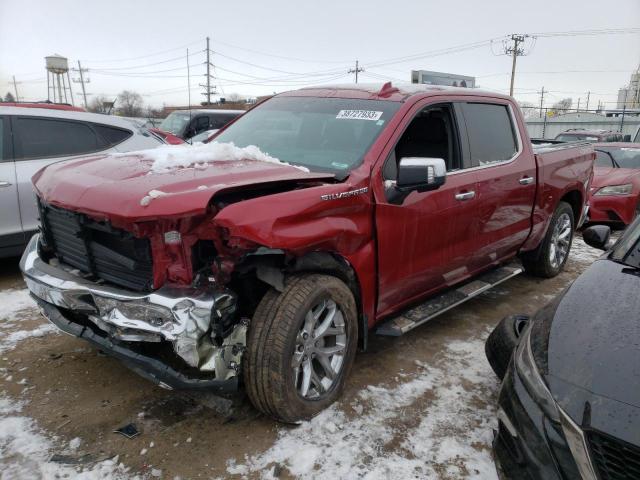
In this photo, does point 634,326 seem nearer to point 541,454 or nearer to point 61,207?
point 541,454

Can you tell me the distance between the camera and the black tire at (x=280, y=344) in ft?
8.11

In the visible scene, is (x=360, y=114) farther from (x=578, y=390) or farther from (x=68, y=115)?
(x=68, y=115)

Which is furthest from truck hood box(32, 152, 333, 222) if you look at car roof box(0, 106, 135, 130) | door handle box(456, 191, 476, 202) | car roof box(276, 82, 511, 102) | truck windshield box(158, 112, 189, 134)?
truck windshield box(158, 112, 189, 134)

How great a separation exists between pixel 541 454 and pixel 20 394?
290 centimetres

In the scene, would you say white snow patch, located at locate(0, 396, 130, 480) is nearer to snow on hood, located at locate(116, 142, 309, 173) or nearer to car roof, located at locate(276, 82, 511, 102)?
snow on hood, located at locate(116, 142, 309, 173)

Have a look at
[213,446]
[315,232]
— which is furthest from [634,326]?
[213,446]

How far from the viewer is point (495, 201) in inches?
157

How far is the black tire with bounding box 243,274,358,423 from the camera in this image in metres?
2.47

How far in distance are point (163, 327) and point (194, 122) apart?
10798 millimetres

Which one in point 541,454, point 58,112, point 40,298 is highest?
point 58,112

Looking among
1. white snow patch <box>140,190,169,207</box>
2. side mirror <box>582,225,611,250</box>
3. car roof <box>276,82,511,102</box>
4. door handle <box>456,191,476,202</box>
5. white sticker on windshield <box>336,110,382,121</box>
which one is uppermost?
car roof <box>276,82,511,102</box>

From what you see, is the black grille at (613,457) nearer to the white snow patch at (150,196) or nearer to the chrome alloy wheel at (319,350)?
the chrome alloy wheel at (319,350)

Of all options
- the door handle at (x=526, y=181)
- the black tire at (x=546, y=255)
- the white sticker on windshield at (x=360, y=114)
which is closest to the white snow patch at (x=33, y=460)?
the white sticker on windshield at (x=360, y=114)

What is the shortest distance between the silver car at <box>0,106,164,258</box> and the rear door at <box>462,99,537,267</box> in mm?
3669
